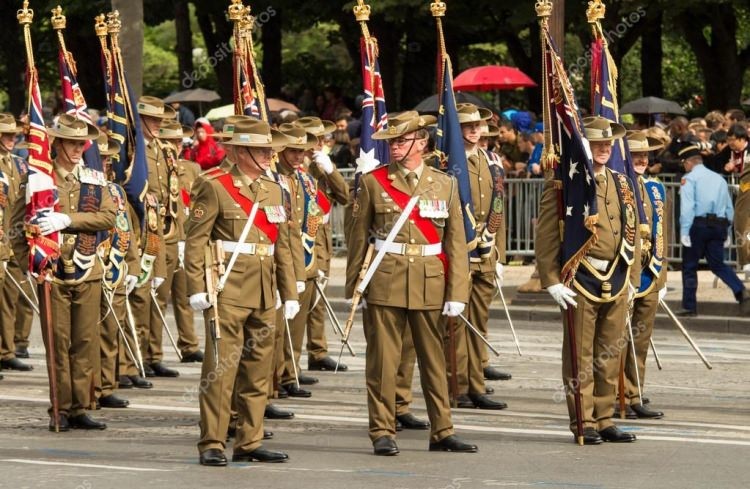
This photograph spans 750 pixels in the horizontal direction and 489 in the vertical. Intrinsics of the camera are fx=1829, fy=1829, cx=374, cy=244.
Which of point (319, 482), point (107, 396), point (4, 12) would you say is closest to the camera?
point (319, 482)

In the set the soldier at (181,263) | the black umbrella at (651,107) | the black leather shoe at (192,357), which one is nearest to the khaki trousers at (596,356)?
the soldier at (181,263)

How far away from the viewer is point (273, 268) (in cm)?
1142

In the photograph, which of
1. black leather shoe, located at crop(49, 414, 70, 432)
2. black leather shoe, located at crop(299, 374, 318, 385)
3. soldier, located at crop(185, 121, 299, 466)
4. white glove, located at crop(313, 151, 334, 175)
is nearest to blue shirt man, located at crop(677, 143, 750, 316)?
white glove, located at crop(313, 151, 334, 175)

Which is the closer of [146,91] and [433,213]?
[433,213]

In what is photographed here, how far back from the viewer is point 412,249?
454 inches

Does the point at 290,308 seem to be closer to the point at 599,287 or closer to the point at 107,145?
the point at 599,287

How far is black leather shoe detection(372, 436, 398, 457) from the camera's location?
37.1ft

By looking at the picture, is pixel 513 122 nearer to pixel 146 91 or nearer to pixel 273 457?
pixel 273 457

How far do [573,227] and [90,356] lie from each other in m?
3.50

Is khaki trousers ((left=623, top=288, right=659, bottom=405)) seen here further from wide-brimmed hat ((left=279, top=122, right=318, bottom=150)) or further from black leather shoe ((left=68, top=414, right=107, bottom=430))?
black leather shoe ((left=68, top=414, right=107, bottom=430))

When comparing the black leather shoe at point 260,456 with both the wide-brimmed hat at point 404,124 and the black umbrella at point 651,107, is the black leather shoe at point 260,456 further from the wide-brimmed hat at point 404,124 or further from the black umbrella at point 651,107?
the black umbrella at point 651,107

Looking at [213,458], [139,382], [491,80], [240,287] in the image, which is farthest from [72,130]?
[491,80]

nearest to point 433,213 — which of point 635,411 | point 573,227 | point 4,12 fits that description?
point 573,227

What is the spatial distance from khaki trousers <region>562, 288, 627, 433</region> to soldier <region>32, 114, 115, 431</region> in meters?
3.25
